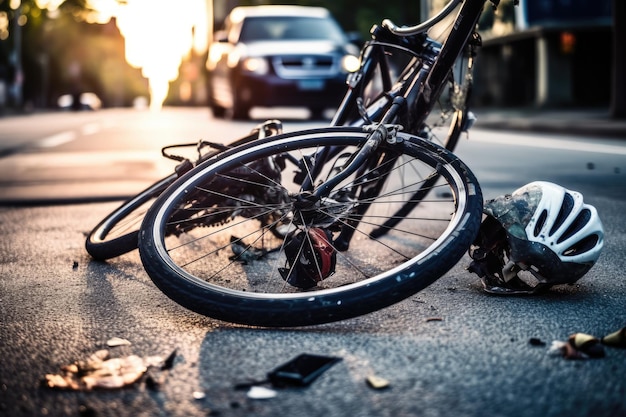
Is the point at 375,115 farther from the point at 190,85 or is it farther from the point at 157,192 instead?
the point at 190,85

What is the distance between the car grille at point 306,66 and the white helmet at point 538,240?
14.0 meters

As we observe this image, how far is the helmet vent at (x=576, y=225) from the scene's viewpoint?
337 centimetres

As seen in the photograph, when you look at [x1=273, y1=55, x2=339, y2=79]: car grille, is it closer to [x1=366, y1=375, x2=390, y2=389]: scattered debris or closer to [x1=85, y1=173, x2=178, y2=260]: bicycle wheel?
[x1=85, y1=173, x2=178, y2=260]: bicycle wheel

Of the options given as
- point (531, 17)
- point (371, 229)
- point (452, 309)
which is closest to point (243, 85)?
point (371, 229)

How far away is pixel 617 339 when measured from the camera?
2740 mm

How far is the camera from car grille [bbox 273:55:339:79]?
1727 cm

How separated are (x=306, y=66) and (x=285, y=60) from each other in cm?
40

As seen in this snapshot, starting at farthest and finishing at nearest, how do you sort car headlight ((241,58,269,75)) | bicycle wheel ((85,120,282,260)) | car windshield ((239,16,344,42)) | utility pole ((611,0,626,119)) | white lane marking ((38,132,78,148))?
car windshield ((239,16,344,42)) < car headlight ((241,58,269,75)) < utility pole ((611,0,626,119)) < white lane marking ((38,132,78,148)) < bicycle wheel ((85,120,282,260))

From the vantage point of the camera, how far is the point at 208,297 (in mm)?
2941

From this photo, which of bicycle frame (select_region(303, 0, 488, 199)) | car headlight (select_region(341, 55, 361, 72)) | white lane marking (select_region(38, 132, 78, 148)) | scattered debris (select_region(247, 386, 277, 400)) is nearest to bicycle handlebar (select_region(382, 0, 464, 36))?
bicycle frame (select_region(303, 0, 488, 199))

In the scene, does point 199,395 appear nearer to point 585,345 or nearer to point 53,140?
point 585,345

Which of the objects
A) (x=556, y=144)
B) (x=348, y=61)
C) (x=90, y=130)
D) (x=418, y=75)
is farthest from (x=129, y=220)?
(x=90, y=130)

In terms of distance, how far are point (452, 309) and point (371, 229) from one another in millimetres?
1720

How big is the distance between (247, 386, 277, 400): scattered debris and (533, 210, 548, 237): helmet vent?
1380 millimetres
